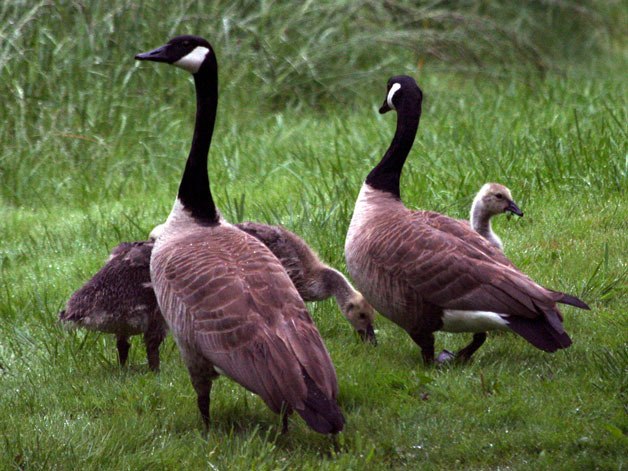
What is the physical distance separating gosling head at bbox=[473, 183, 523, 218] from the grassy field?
0.52m

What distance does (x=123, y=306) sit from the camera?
5.95m

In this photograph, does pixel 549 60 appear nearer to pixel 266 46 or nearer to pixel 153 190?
pixel 266 46

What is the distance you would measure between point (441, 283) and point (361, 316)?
0.97 m

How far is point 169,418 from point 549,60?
10445 millimetres

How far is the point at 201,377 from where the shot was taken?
5109 mm

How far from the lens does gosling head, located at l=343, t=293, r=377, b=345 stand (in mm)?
6566

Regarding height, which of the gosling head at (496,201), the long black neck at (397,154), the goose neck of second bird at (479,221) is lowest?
the goose neck of second bird at (479,221)

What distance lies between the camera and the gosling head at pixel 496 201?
7066 mm

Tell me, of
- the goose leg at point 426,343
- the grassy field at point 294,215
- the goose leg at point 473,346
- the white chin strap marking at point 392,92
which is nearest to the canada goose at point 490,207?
the grassy field at point 294,215

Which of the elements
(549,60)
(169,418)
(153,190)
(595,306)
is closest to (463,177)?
(595,306)

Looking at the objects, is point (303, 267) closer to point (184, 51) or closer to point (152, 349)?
point (152, 349)

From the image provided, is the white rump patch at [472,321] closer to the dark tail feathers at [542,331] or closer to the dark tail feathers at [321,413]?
the dark tail feathers at [542,331]

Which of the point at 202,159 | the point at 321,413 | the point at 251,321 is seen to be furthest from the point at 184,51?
the point at 321,413

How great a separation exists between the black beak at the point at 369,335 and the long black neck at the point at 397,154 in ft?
2.84
